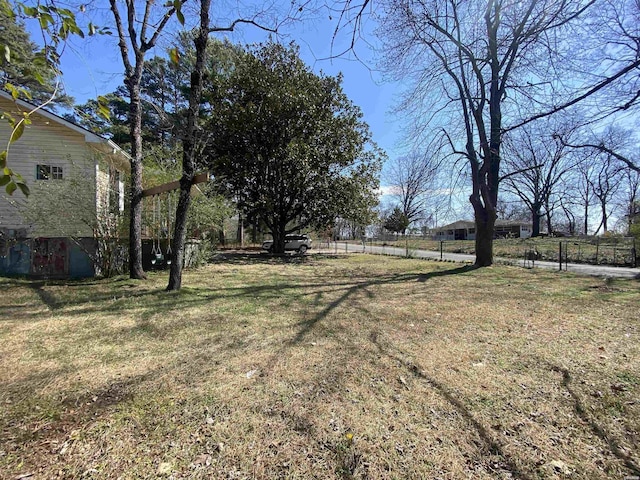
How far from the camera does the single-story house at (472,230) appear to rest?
56344 mm

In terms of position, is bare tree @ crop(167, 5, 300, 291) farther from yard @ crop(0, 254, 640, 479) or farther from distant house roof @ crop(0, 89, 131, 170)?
distant house roof @ crop(0, 89, 131, 170)

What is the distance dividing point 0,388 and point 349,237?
5682 cm

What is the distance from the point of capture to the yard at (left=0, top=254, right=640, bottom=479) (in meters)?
2.04

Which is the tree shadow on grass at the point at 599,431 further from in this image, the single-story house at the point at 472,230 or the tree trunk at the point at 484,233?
the single-story house at the point at 472,230

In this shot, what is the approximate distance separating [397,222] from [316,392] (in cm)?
4673

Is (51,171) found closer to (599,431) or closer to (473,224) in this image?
(599,431)

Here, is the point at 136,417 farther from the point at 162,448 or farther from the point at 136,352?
the point at 136,352

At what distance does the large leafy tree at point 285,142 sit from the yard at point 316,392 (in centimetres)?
1218

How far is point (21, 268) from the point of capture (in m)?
8.78

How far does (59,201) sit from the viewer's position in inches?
309

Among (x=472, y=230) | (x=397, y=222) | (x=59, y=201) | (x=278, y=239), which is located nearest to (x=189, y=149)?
(x=59, y=201)

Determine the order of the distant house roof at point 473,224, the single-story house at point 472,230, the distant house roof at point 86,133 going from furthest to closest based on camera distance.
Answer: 1. the distant house roof at point 473,224
2. the single-story house at point 472,230
3. the distant house roof at point 86,133

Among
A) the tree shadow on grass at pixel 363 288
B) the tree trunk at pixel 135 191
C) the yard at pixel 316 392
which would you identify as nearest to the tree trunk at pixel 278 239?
the tree shadow on grass at pixel 363 288

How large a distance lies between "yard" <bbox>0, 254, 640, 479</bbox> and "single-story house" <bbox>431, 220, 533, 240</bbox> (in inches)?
2095
